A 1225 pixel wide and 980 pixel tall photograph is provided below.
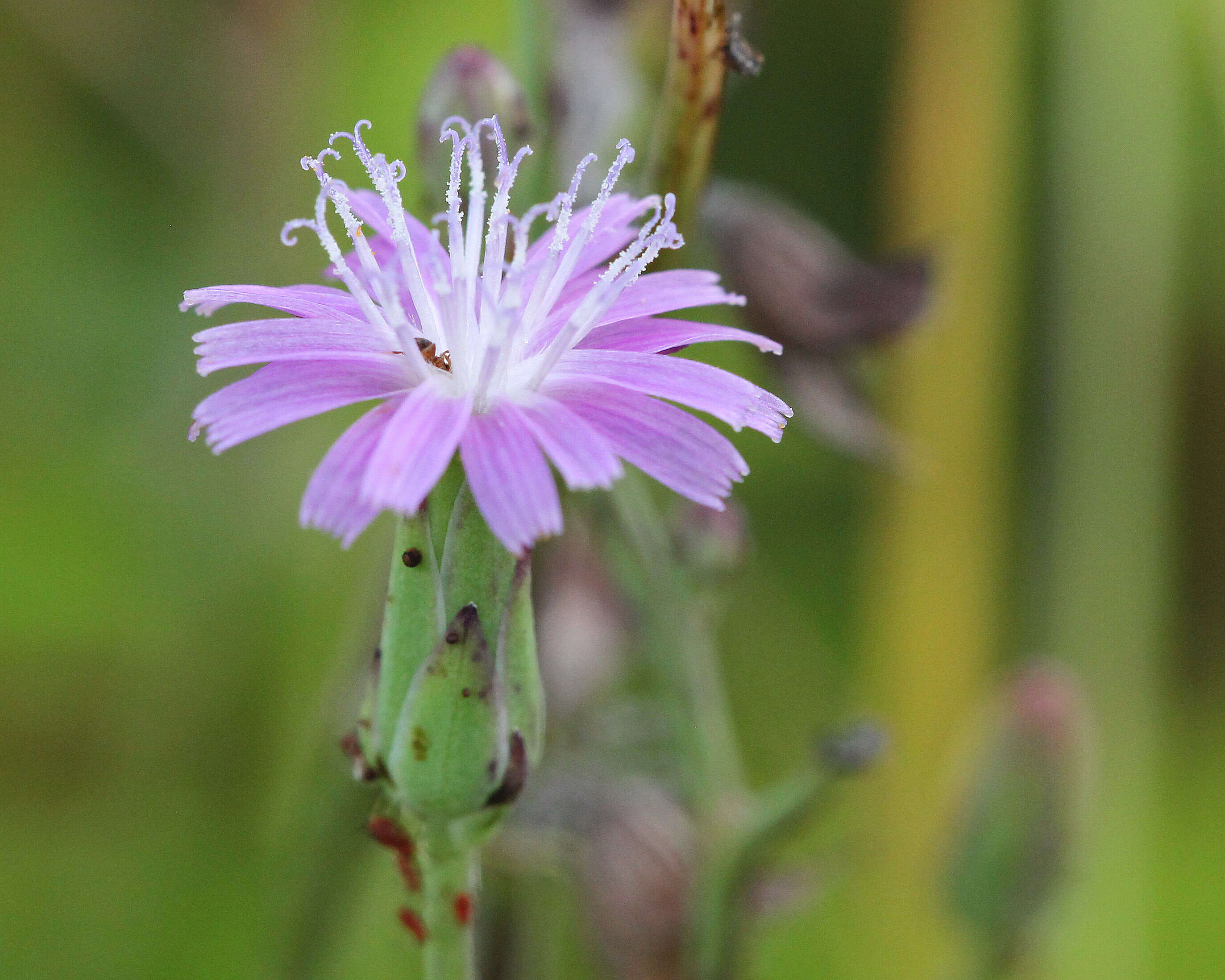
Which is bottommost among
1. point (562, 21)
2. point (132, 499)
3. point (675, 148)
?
point (132, 499)

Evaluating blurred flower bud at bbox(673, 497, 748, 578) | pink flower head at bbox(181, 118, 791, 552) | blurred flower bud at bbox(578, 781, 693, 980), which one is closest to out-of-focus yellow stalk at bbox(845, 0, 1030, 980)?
blurred flower bud at bbox(578, 781, 693, 980)

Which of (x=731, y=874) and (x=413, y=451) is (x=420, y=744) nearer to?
(x=413, y=451)

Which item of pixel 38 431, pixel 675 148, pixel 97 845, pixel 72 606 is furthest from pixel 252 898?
pixel 675 148

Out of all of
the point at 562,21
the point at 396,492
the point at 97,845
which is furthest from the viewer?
the point at 97,845

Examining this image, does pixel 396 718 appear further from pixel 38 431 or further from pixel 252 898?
pixel 38 431

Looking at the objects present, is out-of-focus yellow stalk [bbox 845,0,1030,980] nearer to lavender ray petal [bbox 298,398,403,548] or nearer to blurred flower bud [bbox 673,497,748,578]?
blurred flower bud [bbox 673,497,748,578]

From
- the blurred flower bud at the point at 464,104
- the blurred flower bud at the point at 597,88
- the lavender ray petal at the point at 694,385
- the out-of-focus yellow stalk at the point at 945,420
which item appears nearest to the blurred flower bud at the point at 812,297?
the blurred flower bud at the point at 597,88
